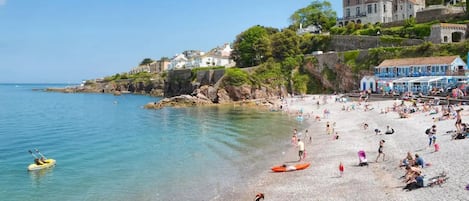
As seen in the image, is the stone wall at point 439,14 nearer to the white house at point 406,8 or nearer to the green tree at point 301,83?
the white house at point 406,8

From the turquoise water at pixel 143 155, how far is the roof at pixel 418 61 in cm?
1650

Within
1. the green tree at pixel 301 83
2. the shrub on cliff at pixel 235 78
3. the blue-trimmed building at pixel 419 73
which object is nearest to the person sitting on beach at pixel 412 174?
the blue-trimmed building at pixel 419 73

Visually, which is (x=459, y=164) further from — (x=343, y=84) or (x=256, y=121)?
(x=343, y=84)

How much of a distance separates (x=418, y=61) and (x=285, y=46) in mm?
24438

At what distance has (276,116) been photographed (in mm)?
46062

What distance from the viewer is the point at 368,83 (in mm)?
54875

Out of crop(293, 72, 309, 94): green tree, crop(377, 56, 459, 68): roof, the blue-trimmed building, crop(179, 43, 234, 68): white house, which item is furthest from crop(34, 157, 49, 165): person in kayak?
crop(179, 43, 234, 68): white house

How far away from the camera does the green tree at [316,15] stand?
85.9 metres

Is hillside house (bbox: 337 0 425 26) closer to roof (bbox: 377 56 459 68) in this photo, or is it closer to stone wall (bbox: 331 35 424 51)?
stone wall (bbox: 331 35 424 51)

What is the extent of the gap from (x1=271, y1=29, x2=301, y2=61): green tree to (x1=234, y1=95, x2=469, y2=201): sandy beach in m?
38.2

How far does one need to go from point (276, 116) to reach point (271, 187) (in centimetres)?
2751

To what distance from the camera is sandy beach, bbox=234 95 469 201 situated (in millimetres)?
15469

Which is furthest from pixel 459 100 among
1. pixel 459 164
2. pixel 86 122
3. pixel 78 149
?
pixel 86 122

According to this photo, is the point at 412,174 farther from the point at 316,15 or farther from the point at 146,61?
the point at 146,61
